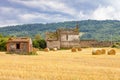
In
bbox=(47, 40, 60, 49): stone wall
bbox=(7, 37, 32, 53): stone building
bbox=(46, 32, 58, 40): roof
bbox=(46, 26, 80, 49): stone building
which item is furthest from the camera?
bbox=(46, 32, 58, 40): roof

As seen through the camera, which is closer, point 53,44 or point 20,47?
point 20,47

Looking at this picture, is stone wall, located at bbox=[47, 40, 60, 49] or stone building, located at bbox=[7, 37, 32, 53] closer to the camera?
stone building, located at bbox=[7, 37, 32, 53]

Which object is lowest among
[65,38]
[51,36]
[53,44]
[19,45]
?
[53,44]

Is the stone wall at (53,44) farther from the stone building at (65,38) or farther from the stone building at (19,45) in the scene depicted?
the stone building at (19,45)

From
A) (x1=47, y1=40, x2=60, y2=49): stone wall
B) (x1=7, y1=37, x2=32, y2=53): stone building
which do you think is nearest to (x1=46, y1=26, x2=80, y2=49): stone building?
(x1=47, y1=40, x2=60, y2=49): stone wall

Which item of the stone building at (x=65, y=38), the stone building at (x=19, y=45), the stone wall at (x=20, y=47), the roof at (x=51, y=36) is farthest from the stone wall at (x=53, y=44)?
the stone wall at (x=20, y=47)

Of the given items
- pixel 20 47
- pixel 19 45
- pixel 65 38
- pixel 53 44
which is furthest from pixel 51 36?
pixel 20 47

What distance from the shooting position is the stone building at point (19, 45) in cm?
6425

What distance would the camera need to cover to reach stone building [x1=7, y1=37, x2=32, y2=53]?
64250 millimetres

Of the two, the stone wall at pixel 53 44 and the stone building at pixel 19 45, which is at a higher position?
the stone building at pixel 19 45

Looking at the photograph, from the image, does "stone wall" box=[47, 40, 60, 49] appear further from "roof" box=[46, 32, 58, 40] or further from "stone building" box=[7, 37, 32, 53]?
"stone building" box=[7, 37, 32, 53]

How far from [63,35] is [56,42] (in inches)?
121

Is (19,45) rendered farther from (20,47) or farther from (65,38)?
(65,38)

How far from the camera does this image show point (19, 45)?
65312mm
